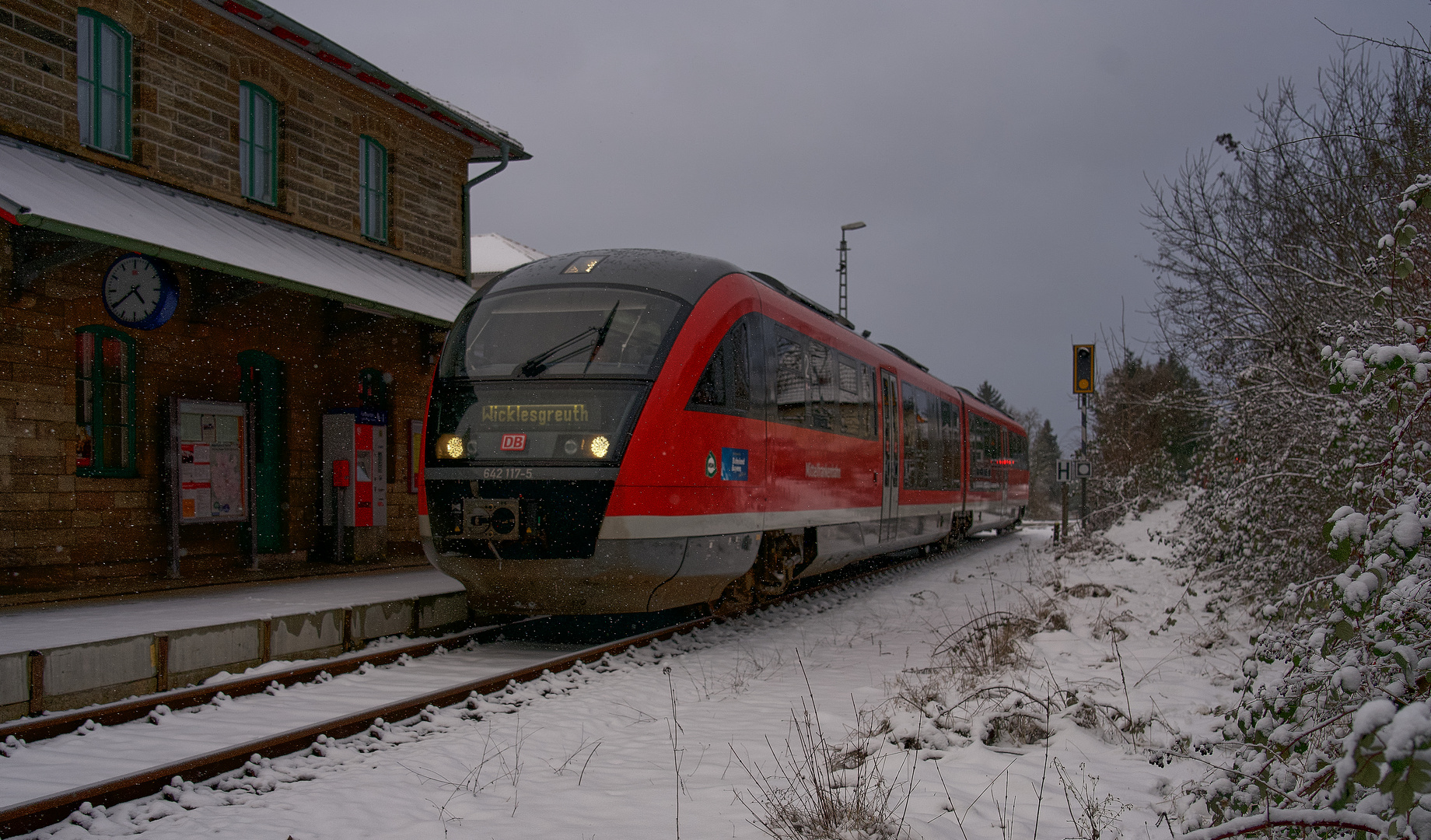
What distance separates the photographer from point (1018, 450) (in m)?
26.9

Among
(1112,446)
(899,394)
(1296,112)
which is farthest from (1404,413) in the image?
(1112,446)

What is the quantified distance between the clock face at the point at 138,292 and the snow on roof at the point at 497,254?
2452 cm

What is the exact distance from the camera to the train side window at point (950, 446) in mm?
16469

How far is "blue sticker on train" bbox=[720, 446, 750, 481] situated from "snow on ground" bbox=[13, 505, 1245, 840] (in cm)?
145

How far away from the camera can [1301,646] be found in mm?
2871

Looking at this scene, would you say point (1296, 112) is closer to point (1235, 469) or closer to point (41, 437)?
point (1235, 469)

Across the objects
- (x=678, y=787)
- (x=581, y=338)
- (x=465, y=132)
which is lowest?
(x=678, y=787)

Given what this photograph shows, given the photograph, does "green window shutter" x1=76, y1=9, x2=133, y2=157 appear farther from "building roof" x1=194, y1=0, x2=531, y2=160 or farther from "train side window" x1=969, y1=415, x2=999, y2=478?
"train side window" x1=969, y1=415, x2=999, y2=478

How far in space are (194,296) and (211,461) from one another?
1.90 metres

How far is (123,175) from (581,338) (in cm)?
639

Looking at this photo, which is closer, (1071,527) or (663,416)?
(663,416)

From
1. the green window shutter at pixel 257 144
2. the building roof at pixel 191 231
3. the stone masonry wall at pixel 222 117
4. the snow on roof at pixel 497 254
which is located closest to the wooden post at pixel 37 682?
the building roof at pixel 191 231

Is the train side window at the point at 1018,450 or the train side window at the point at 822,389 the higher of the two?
the train side window at the point at 822,389

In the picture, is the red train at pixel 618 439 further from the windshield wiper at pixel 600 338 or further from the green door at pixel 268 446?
the green door at pixel 268 446
